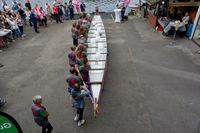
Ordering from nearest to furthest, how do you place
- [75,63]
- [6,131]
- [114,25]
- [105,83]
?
[6,131] → [75,63] → [105,83] → [114,25]

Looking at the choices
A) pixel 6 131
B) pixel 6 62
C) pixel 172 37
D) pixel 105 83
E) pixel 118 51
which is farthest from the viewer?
pixel 172 37

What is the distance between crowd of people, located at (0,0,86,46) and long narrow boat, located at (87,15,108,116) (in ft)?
17.5

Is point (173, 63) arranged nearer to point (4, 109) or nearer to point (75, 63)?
point (75, 63)

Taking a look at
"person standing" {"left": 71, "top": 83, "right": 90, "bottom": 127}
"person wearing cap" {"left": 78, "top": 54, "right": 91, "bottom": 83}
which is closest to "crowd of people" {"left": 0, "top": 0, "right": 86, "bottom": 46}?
"person wearing cap" {"left": 78, "top": 54, "right": 91, "bottom": 83}

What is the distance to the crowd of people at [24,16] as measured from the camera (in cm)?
1284

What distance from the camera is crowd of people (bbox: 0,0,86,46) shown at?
12.8 m

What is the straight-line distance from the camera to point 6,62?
401 inches

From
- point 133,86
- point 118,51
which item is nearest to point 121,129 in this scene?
point 133,86

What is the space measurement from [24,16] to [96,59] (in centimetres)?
1121

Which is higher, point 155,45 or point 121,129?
point 155,45

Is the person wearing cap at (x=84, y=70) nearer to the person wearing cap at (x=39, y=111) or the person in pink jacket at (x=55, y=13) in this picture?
the person wearing cap at (x=39, y=111)

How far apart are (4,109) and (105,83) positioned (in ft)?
13.2

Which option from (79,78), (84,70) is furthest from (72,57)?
(79,78)

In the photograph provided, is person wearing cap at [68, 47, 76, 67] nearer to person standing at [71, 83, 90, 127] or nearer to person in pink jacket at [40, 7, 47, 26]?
person standing at [71, 83, 90, 127]
